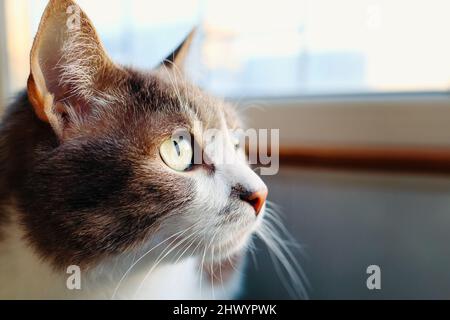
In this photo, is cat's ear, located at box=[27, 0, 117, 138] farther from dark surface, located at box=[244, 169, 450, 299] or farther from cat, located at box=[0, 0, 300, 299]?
dark surface, located at box=[244, 169, 450, 299]

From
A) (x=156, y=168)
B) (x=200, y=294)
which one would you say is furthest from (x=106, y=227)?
(x=200, y=294)

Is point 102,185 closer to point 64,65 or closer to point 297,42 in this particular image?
point 64,65

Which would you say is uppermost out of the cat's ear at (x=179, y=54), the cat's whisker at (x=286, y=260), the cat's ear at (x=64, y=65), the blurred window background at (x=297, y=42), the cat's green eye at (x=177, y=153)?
the blurred window background at (x=297, y=42)

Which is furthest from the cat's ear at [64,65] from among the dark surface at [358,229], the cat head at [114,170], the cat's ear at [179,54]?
the dark surface at [358,229]

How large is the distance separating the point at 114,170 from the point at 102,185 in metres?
0.02

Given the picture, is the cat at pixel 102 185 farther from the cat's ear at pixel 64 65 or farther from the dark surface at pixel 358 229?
the dark surface at pixel 358 229

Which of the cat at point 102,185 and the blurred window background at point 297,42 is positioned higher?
the blurred window background at point 297,42

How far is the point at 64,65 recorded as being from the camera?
1.32 ft

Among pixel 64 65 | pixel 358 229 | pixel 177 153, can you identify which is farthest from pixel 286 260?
pixel 64 65

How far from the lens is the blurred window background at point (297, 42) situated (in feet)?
1.91

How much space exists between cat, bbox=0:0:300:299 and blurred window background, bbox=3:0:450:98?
0.15 metres

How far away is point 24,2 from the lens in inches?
21.0

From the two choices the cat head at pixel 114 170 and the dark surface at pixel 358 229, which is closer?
the cat head at pixel 114 170

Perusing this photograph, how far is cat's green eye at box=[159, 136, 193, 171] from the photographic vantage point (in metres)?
0.44
